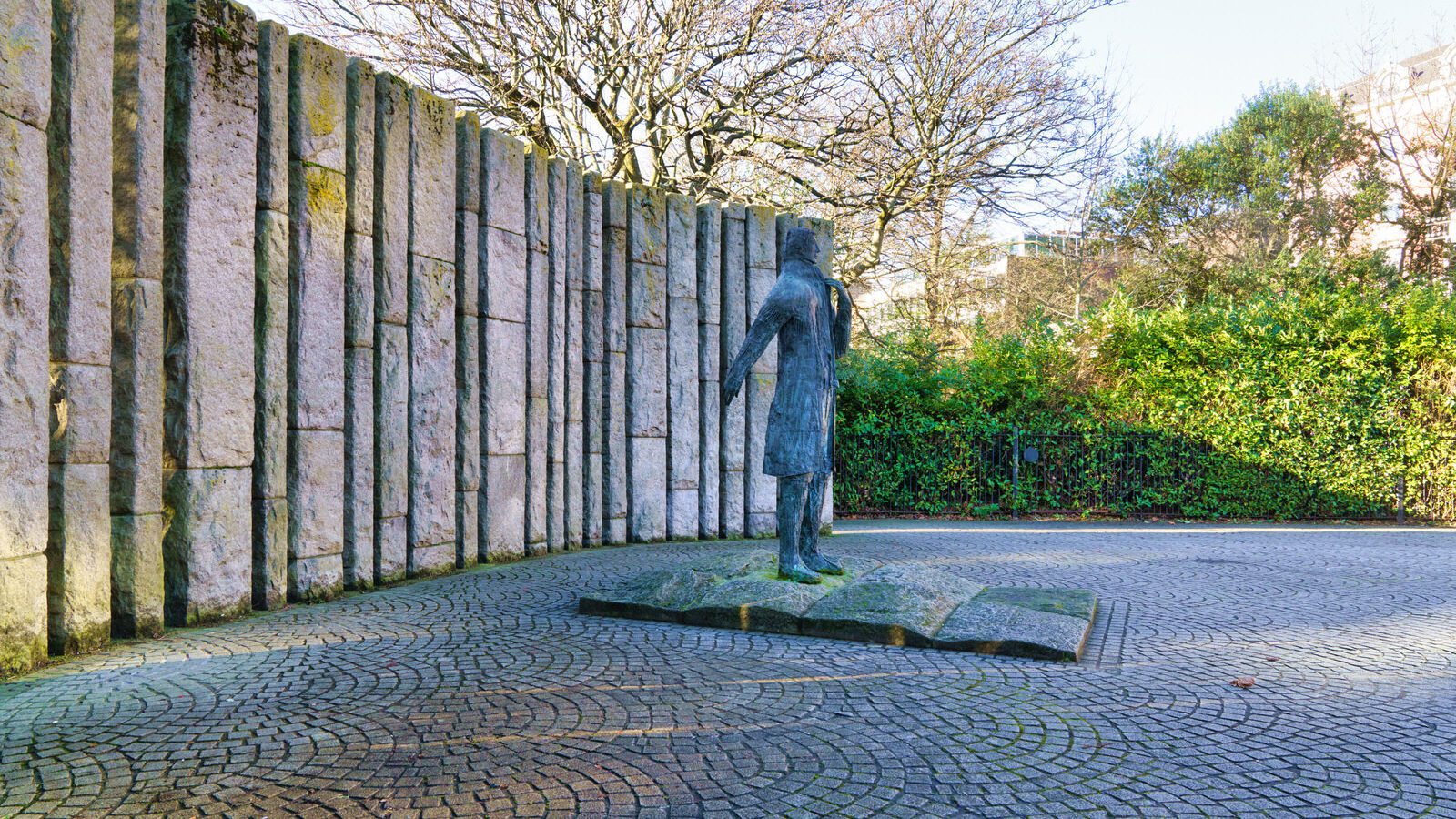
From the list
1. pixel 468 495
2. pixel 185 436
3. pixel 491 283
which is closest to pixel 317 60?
pixel 491 283

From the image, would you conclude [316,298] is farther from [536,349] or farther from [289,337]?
[536,349]

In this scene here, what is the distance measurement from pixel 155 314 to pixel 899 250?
1447 cm

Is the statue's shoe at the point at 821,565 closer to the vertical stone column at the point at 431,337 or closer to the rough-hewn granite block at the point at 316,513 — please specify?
the vertical stone column at the point at 431,337

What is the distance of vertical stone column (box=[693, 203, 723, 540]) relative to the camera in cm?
1005

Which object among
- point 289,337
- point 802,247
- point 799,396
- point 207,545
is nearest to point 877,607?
point 799,396

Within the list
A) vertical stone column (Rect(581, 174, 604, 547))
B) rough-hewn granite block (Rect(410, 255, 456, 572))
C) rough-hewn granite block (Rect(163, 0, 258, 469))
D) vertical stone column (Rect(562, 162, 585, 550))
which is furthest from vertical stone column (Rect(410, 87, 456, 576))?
vertical stone column (Rect(581, 174, 604, 547))

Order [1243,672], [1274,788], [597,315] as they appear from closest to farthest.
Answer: [1274,788] < [1243,672] < [597,315]

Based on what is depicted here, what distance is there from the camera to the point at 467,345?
783 centimetres

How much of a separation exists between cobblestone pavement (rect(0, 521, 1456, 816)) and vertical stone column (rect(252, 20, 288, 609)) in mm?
492

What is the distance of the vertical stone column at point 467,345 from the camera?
7.82 meters

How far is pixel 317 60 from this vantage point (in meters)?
6.49

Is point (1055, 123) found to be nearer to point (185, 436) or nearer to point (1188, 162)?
point (1188, 162)

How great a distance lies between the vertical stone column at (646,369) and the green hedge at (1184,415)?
4.45 meters

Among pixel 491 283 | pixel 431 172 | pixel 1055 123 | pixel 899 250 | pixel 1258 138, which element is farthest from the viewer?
pixel 1258 138
